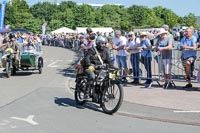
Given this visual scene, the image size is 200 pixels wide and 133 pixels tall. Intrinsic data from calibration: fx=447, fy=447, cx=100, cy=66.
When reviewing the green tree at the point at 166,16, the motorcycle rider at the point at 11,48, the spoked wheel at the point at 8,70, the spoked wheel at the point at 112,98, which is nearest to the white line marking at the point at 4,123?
the spoked wheel at the point at 112,98

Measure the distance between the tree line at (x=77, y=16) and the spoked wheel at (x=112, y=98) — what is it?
81162mm

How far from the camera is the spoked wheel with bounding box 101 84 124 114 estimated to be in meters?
9.12

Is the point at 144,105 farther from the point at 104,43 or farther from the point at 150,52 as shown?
the point at 150,52

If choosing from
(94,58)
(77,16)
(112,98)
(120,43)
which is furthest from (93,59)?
(77,16)

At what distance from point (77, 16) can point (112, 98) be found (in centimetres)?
9315

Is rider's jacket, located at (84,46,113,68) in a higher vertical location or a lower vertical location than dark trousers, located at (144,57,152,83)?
higher

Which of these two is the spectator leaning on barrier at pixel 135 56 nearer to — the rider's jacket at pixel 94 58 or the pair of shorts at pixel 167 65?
the pair of shorts at pixel 167 65

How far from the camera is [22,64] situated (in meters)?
17.5

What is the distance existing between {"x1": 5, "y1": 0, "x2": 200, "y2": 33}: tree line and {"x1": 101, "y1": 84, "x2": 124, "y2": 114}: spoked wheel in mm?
81162

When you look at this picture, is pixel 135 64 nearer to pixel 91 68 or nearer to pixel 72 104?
Result: pixel 72 104

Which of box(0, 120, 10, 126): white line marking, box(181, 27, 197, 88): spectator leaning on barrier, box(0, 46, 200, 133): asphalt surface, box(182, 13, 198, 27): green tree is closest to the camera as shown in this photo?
box(0, 46, 200, 133): asphalt surface

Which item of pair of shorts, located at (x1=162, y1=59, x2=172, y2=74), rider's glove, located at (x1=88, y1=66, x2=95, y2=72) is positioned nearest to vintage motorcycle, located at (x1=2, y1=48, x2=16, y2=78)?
pair of shorts, located at (x1=162, y1=59, x2=172, y2=74)

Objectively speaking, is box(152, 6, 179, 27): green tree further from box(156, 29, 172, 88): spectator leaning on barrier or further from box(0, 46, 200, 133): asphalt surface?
box(0, 46, 200, 133): asphalt surface

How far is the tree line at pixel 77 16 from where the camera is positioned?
9706 centimetres
